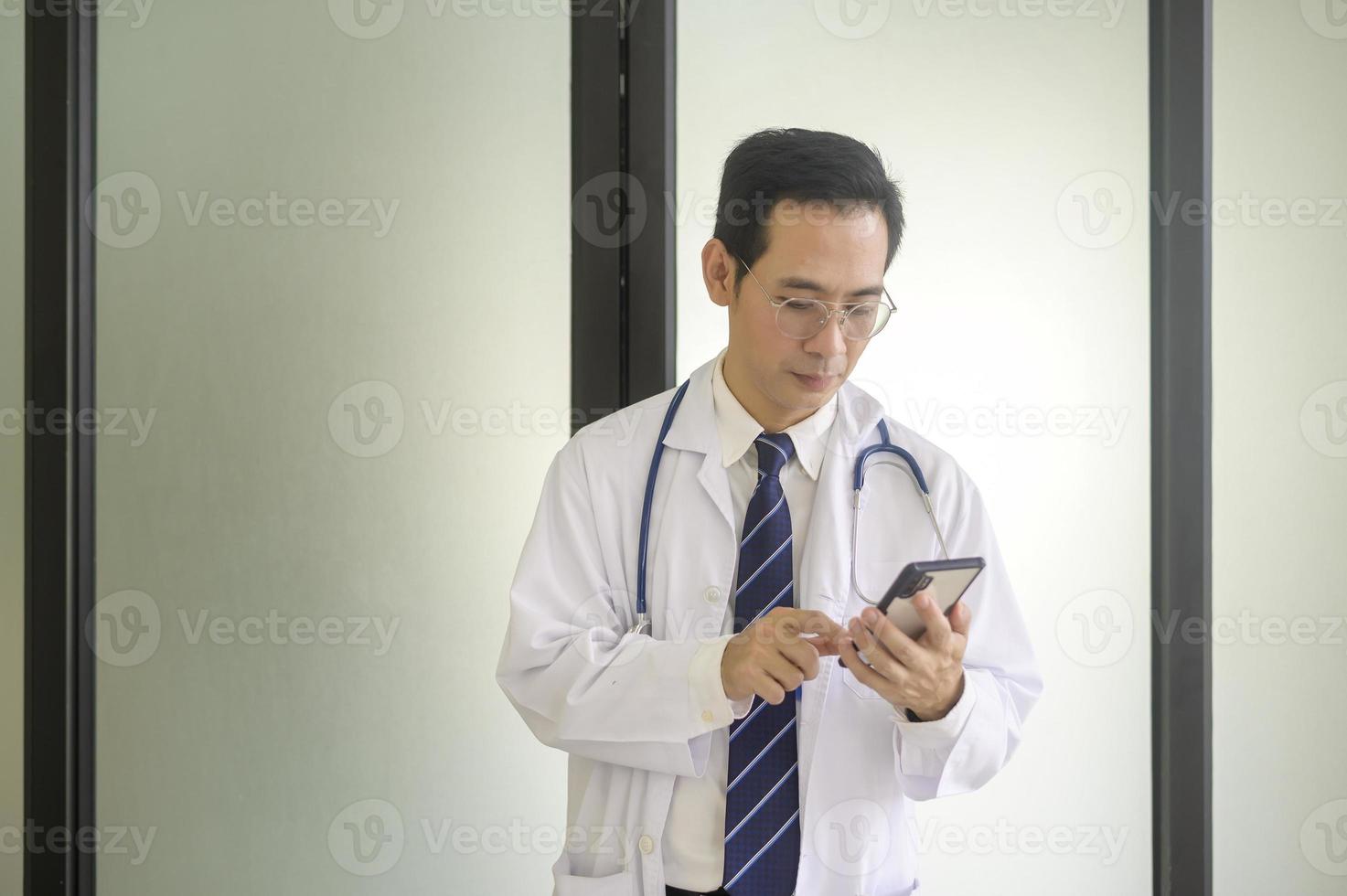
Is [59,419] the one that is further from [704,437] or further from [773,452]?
[773,452]

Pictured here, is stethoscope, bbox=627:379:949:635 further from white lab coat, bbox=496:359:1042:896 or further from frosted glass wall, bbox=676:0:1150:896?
frosted glass wall, bbox=676:0:1150:896

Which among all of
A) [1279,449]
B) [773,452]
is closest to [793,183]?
[773,452]

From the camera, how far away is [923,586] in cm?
135

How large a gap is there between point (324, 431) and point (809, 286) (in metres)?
1.23

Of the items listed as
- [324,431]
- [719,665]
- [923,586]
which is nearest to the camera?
[923,586]

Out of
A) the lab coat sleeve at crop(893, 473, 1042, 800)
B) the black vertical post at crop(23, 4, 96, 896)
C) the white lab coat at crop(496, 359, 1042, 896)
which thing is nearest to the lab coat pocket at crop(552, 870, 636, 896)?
the white lab coat at crop(496, 359, 1042, 896)

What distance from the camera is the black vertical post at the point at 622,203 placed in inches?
83.2

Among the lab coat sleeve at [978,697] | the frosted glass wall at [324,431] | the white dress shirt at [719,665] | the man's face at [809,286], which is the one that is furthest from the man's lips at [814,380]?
the frosted glass wall at [324,431]

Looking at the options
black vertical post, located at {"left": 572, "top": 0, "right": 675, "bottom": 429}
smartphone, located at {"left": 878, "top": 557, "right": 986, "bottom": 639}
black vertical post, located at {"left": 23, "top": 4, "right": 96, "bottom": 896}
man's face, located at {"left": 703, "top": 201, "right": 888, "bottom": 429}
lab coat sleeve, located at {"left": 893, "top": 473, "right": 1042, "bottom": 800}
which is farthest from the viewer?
black vertical post, located at {"left": 23, "top": 4, "right": 96, "bottom": 896}

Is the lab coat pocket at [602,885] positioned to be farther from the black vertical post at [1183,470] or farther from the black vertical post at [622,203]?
the black vertical post at [1183,470]

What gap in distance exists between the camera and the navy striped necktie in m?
1.51

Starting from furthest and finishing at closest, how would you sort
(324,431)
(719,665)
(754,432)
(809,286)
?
(324,431) → (754,432) → (809,286) → (719,665)

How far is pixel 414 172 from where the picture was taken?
223 cm

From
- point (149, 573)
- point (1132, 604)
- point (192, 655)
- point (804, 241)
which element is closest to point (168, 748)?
point (192, 655)
